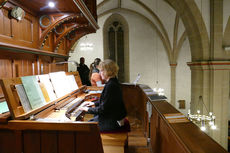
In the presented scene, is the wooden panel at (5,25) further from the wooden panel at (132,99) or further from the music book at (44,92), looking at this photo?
the wooden panel at (132,99)

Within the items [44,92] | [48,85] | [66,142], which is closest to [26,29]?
[48,85]

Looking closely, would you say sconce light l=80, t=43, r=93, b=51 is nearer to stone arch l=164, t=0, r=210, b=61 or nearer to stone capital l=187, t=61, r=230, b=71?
stone arch l=164, t=0, r=210, b=61

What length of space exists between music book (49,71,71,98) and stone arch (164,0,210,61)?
15.7 feet

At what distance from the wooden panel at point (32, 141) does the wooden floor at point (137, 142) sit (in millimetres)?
1510

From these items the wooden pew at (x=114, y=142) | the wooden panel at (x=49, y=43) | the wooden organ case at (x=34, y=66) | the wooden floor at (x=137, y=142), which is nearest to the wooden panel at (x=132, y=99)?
the wooden floor at (x=137, y=142)

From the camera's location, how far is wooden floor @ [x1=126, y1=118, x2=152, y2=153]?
8.62 feet

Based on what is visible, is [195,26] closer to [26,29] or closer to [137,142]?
[137,142]

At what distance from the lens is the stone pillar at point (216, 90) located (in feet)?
18.4

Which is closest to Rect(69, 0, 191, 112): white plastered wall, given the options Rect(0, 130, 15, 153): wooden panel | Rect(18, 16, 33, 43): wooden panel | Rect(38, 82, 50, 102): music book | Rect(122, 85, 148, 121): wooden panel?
Rect(122, 85, 148, 121): wooden panel

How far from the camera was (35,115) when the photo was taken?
1702 millimetres

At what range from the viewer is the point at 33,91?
1.76 m

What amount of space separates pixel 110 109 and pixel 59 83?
0.99 m

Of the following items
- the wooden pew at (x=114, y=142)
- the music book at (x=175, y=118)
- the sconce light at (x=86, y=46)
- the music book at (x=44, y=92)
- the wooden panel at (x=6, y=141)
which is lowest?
the wooden pew at (x=114, y=142)

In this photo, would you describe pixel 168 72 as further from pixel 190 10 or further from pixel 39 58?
pixel 39 58
